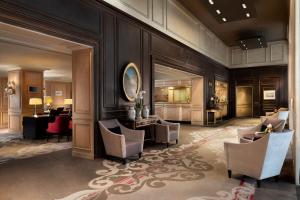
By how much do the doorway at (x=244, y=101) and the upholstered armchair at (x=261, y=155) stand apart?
12167 millimetres

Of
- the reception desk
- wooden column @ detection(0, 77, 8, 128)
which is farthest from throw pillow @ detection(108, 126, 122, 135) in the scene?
wooden column @ detection(0, 77, 8, 128)

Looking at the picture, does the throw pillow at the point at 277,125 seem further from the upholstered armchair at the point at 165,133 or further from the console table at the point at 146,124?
the console table at the point at 146,124

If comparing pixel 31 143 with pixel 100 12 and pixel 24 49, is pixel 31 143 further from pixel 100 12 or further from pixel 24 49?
pixel 100 12

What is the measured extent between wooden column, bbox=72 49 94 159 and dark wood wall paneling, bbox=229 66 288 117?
37.8 feet

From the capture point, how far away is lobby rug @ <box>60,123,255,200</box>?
2957mm

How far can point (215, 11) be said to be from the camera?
25.5ft

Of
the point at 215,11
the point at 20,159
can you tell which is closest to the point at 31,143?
the point at 20,159

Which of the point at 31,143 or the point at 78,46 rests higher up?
the point at 78,46

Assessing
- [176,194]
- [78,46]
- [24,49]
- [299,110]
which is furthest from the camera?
[24,49]

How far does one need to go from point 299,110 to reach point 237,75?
1172cm

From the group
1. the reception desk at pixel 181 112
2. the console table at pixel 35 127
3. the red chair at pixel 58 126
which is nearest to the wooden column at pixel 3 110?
the console table at pixel 35 127

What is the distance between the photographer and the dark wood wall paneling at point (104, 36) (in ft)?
11.7

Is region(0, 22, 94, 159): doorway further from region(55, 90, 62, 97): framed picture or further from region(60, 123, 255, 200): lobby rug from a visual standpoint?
region(55, 90, 62, 97): framed picture

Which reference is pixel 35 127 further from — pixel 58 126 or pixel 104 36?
pixel 104 36
